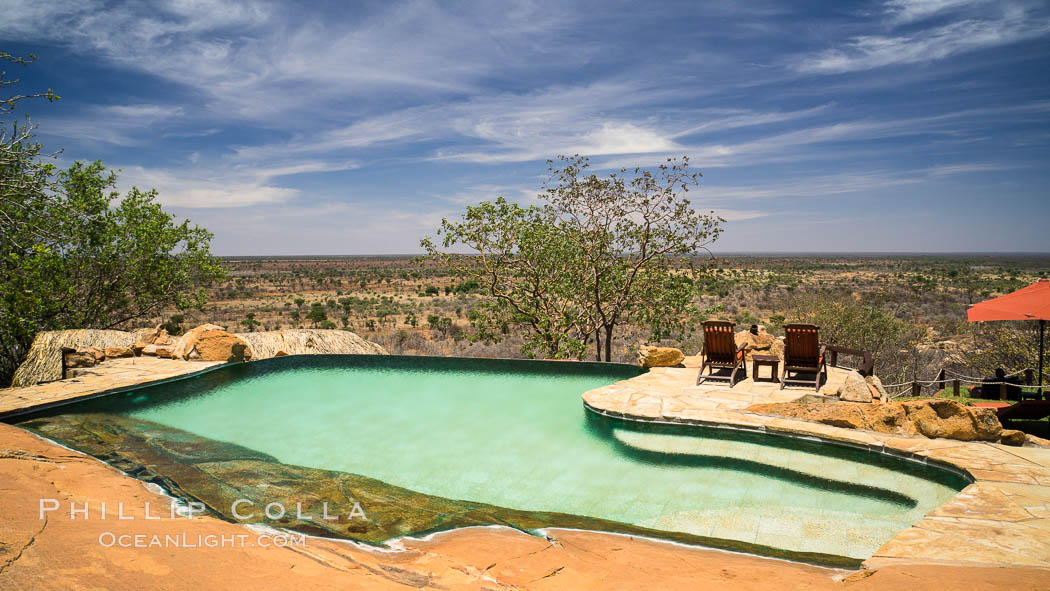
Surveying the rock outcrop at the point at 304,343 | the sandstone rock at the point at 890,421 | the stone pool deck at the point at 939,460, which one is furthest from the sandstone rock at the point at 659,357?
the rock outcrop at the point at 304,343

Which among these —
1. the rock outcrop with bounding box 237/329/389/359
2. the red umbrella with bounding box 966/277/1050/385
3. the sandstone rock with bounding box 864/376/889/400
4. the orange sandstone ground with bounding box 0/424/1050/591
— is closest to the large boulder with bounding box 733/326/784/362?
the sandstone rock with bounding box 864/376/889/400

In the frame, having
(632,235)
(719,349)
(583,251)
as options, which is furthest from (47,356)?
(632,235)

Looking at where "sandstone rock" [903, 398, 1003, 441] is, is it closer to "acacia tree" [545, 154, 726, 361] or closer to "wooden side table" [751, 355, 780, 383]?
"wooden side table" [751, 355, 780, 383]

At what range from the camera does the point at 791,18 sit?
37.5 ft

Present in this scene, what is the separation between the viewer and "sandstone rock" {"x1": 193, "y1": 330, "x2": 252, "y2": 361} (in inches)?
366

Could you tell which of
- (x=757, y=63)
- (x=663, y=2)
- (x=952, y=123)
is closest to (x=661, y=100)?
(x=757, y=63)

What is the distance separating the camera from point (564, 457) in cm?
563

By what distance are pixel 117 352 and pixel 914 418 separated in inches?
468

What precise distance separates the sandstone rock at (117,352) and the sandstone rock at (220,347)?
3.77 feet

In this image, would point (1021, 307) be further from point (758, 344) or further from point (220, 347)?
point (220, 347)

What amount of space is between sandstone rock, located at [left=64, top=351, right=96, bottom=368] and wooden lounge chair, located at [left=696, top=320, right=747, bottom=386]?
957 centimetres

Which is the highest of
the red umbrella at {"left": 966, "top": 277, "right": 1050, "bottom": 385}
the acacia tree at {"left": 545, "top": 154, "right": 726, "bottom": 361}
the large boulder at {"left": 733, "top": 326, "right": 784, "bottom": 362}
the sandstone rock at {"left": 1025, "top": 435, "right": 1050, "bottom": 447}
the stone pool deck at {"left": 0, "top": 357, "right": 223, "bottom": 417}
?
the acacia tree at {"left": 545, "top": 154, "right": 726, "bottom": 361}

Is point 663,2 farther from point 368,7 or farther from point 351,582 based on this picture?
point 351,582

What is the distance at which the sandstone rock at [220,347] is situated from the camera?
929 cm
